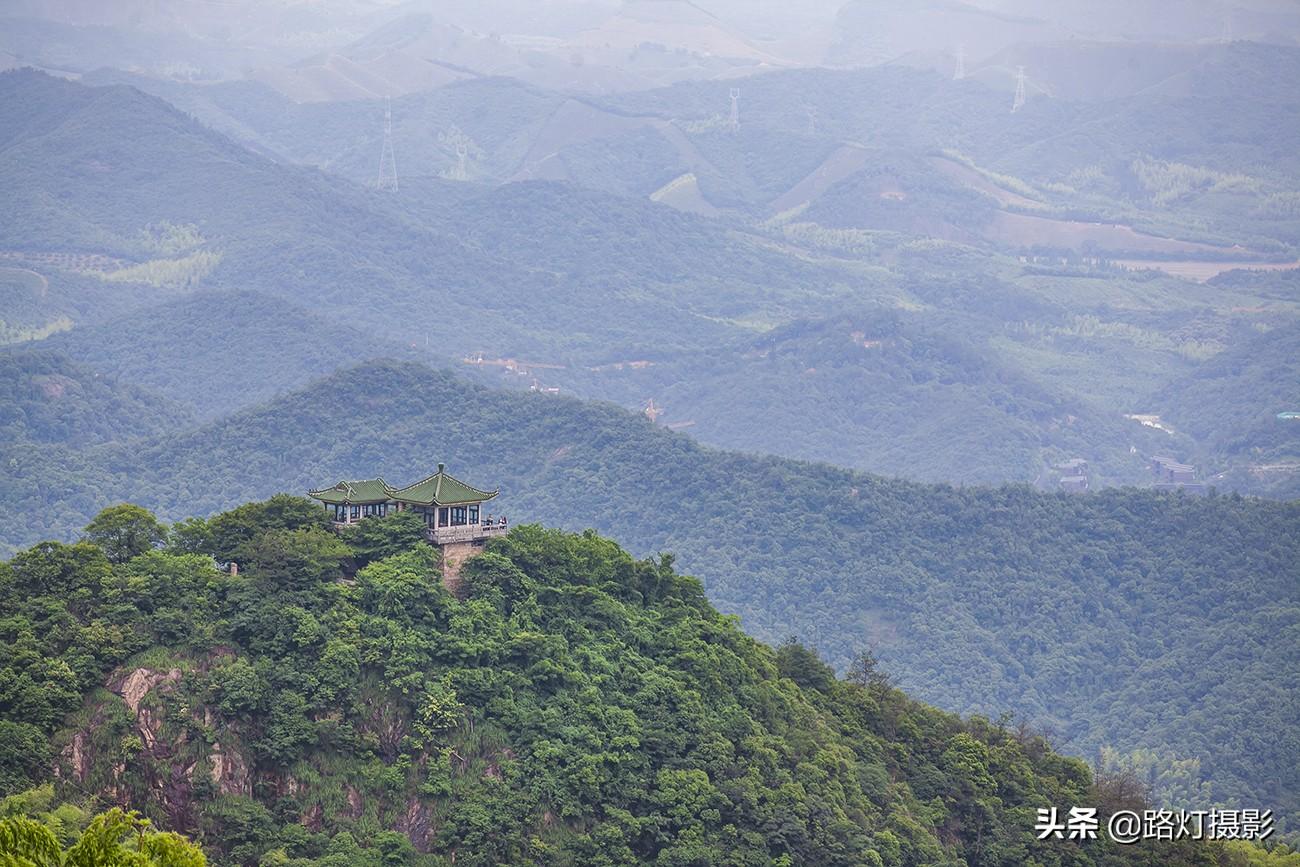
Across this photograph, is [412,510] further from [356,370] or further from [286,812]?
[356,370]

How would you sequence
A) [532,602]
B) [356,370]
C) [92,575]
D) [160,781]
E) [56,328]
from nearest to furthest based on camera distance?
[160,781]
[92,575]
[532,602]
[356,370]
[56,328]

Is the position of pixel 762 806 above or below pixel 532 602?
below

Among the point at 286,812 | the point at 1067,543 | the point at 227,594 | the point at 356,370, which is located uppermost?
the point at 356,370

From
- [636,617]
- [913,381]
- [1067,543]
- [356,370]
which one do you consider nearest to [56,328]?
[356,370]

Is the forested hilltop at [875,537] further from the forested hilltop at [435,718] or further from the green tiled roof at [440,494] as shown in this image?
the green tiled roof at [440,494]

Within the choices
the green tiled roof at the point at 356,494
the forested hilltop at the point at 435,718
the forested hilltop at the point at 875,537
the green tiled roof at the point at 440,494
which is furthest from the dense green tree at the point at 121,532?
the forested hilltop at the point at 875,537

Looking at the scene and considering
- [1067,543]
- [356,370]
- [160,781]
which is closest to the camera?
[160,781]

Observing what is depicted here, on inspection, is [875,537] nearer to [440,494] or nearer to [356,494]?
[356,494]

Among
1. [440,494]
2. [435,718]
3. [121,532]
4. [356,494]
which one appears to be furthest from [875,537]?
[121,532]
